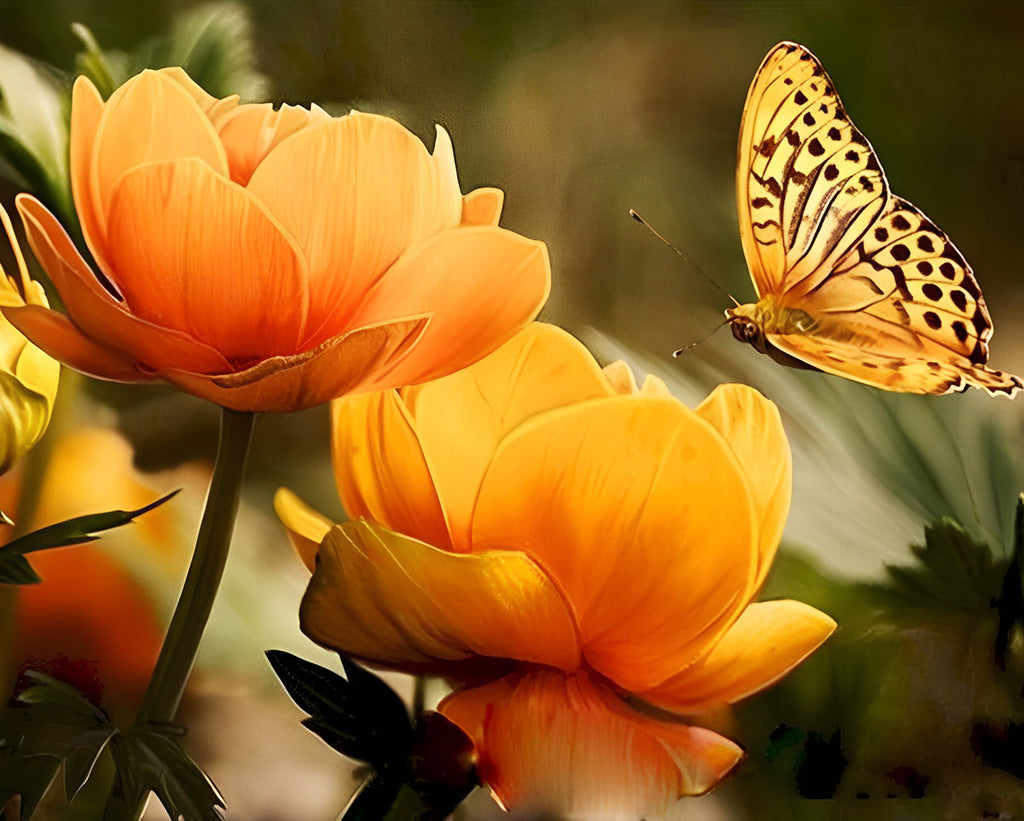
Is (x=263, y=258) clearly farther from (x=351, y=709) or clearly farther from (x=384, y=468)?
(x=351, y=709)

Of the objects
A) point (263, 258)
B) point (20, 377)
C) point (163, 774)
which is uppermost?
point (263, 258)

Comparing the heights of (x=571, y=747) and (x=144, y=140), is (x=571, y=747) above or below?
below

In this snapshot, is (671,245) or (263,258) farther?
(671,245)

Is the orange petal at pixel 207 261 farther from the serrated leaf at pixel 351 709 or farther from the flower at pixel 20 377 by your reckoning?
the serrated leaf at pixel 351 709

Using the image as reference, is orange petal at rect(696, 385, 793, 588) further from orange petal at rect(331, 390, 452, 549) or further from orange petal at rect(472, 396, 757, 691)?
orange petal at rect(331, 390, 452, 549)

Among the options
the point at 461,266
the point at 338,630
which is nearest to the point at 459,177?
the point at 461,266

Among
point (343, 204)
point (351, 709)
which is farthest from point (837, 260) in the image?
point (351, 709)

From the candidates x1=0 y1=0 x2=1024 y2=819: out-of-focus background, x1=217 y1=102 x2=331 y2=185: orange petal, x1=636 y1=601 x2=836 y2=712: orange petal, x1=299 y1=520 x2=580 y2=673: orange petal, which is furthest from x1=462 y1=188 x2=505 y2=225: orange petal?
x1=636 y1=601 x2=836 y2=712: orange petal
